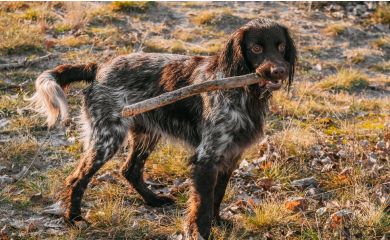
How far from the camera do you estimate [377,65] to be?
9.41 meters

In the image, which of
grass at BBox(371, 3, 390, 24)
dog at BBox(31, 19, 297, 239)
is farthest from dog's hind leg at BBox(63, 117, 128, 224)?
grass at BBox(371, 3, 390, 24)

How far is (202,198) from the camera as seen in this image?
454 cm

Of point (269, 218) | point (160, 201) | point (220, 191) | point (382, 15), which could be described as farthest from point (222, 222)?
point (382, 15)

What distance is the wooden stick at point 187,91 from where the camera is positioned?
415 cm

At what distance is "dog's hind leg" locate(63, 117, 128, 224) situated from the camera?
16.2 ft

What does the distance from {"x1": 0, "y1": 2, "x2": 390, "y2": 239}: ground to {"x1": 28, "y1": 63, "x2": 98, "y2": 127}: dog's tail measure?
58cm

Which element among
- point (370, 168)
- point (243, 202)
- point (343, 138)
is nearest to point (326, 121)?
point (343, 138)

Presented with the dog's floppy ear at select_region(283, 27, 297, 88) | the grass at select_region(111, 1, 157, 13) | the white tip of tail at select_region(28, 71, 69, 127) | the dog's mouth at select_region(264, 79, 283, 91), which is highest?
the dog's floppy ear at select_region(283, 27, 297, 88)

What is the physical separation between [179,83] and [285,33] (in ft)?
3.22

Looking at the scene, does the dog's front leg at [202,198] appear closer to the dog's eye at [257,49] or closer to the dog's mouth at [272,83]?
the dog's mouth at [272,83]

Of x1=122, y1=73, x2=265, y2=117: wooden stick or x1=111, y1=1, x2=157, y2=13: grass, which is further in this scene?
x1=111, y1=1, x2=157, y2=13: grass

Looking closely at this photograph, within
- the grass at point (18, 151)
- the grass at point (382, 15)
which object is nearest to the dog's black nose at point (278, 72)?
the grass at point (18, 151)

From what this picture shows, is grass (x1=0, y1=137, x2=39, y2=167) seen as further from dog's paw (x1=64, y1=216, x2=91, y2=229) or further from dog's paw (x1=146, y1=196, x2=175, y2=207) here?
dog's paw (x1=146, y1=196, x2=175, y2=207)

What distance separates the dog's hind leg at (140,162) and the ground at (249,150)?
A: 12cm
